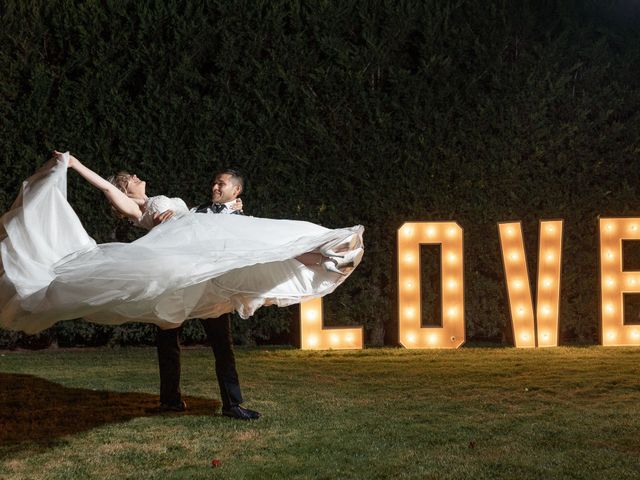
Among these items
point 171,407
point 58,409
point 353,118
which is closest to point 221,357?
point 171,407

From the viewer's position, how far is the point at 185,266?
598 centimetres

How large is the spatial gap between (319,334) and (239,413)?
4089 mm

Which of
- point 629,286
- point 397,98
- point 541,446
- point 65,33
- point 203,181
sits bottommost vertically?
point 541,446

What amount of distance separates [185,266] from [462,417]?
246cm

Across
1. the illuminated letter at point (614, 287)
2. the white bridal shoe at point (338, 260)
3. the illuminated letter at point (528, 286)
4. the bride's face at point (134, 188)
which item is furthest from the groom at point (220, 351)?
the illuminated letter at point (614, 287)

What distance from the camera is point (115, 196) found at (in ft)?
21.8

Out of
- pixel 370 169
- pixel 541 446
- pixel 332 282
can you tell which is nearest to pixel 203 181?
pixel 370 169

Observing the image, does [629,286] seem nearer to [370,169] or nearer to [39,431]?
[370,169]

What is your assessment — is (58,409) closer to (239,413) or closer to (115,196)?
(239,413)

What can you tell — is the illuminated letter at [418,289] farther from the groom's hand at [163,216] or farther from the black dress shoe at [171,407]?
the groom's hand at [163,216]

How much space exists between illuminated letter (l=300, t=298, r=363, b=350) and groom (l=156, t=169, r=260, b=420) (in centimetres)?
373

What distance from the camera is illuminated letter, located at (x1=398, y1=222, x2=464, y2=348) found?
36.0ft

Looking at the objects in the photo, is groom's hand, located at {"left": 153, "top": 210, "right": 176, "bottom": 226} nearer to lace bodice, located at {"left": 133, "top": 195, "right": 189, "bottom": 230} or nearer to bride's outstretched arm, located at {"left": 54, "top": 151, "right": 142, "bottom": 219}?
lace bodice, located at {"left": 133, "top": 195, "right": 189, "bottom": 230}

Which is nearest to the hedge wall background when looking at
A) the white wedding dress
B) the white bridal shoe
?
the white wedding dress
